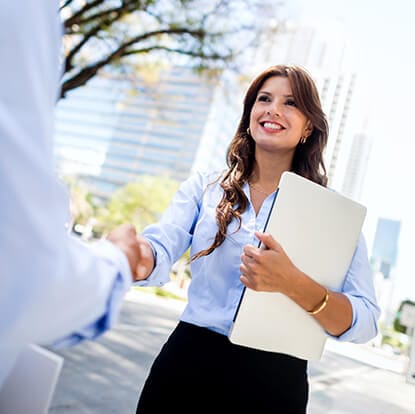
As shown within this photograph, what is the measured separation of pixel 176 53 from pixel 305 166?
13.2 feet

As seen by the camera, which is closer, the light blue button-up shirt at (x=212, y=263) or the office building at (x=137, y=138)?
the light blue button-up shirt at (x=212, y=263)

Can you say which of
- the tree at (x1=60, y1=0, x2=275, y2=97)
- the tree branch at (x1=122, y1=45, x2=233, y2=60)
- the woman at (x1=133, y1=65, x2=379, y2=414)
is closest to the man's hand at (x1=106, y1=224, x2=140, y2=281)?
the woman at (x1=133, y1=65, x2=379, y2=414)

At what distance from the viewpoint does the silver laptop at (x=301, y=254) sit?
2.51ft

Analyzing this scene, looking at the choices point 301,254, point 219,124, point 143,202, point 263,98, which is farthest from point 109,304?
point 219,124

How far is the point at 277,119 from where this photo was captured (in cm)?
97

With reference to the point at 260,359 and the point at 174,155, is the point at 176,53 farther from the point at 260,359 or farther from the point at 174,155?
the point at 174,155

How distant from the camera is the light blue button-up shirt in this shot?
2.71 ft

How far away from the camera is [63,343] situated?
1.47 ft

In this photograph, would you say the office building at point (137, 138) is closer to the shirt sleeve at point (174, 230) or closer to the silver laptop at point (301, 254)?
the shirt sleeve at point (174, 230)

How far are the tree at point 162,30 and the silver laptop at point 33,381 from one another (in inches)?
157

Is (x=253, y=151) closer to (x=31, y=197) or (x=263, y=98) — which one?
(x=263, y=98)

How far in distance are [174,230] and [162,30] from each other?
13.4 ft

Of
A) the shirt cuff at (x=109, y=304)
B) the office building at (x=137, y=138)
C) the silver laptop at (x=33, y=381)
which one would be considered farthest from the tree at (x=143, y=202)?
the shirt cuff at (x=109, y=304)

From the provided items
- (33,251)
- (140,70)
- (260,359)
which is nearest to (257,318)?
(260,359)
